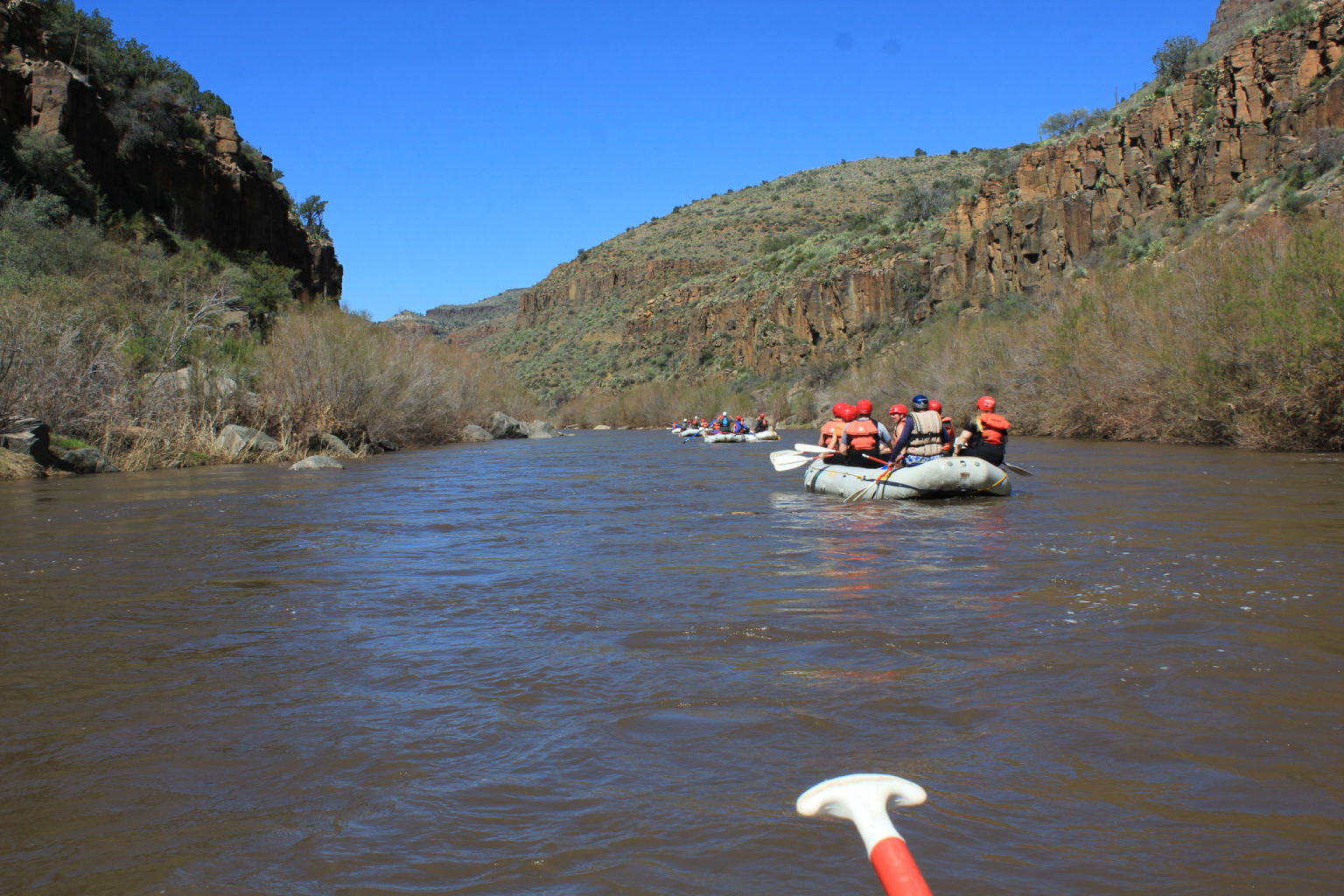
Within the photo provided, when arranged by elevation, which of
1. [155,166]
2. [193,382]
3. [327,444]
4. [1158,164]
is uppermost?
[1158,164]

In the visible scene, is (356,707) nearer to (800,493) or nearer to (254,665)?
(254,665)

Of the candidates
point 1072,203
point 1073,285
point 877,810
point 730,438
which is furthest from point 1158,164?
point 877,810

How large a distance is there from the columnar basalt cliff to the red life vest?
90.8 ft

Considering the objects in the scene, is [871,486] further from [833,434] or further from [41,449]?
[41,449]

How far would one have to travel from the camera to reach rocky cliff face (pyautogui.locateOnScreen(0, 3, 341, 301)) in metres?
32.4

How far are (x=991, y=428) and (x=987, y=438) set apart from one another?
0.19 metres

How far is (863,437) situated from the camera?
15.0 meters

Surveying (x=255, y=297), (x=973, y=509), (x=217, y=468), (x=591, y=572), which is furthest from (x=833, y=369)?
(x=591, y=572)

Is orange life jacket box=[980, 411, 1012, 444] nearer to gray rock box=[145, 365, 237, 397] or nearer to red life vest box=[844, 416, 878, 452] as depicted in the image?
red life vest box=[844, 416, 878, 452]

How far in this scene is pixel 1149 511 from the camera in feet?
38.7

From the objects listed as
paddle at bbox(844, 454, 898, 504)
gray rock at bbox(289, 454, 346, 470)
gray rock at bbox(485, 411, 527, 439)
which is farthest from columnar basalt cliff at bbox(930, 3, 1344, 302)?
gray rock at bbox(289, 454, 346, 470)

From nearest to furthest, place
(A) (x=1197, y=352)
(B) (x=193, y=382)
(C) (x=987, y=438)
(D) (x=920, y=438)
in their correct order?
(C) (x=987, y=438), (D) (x=920, y=438), (A) (x=1197, y=352), (B) (x=193, y=382)

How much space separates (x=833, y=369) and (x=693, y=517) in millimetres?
51653

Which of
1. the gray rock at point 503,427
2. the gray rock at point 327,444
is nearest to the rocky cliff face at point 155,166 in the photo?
the gray rock at point 503,427
